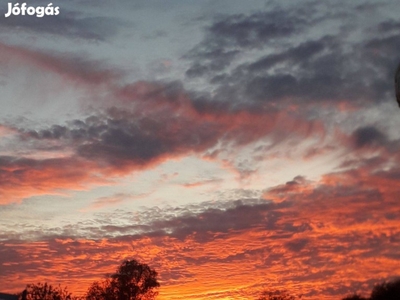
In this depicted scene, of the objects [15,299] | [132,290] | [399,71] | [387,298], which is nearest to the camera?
[399,71]

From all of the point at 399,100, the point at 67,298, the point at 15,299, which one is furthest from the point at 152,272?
the point at 399,100

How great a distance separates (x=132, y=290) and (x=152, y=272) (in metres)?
4.99

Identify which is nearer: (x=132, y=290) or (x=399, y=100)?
(x=399, y=100)

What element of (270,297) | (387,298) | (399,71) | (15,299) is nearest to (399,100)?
(399,71)

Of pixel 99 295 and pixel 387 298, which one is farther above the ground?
pixel 99 295

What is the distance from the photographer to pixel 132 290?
119 meters

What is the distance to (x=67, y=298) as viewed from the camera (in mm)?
113875

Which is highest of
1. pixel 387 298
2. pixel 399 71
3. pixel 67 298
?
pixel 399 71

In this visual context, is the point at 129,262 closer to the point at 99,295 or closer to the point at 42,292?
the point at 99,295

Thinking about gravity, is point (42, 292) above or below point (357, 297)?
above

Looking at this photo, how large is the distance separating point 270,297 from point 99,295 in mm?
31172

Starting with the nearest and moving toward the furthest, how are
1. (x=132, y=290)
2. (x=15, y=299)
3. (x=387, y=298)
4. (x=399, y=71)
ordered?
(x=399, y=71) → (x=387, y=298) → (x=15, y=299) → (x=132, y=290)

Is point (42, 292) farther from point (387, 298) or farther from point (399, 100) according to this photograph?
point (399, 100)

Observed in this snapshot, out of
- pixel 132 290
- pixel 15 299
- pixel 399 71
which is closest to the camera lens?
pixel 399 71
